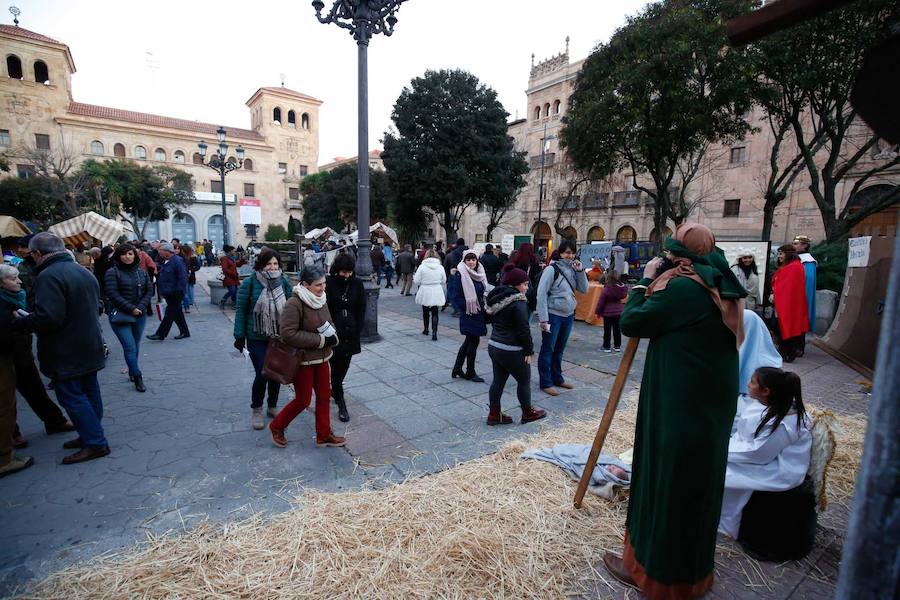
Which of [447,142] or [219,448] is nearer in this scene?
[219,448]

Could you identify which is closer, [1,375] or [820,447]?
[820,447]

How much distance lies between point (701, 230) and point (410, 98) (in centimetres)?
2170

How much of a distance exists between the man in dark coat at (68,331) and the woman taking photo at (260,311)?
3.81 ft

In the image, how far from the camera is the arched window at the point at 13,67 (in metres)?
40.1

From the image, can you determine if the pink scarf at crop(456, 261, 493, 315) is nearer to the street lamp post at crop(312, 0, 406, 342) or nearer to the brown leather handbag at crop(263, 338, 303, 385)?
the street lamp post at crop(312, 0, 406, 342)

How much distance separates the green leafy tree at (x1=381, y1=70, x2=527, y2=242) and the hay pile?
19.1 meters

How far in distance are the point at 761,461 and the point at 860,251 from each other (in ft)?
21.4

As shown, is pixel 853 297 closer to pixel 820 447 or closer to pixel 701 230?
pixel 820 447

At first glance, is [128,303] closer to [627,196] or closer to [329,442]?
[329,442]

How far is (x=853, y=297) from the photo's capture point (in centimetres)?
688

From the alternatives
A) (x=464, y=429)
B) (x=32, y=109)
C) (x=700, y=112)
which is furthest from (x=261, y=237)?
(x=464, y=429)

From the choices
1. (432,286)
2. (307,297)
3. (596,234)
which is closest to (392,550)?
(307,297)

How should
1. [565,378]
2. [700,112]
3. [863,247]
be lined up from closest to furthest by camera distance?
[565,378] → [863,247] → [700,112]

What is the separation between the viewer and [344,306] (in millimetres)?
4477
